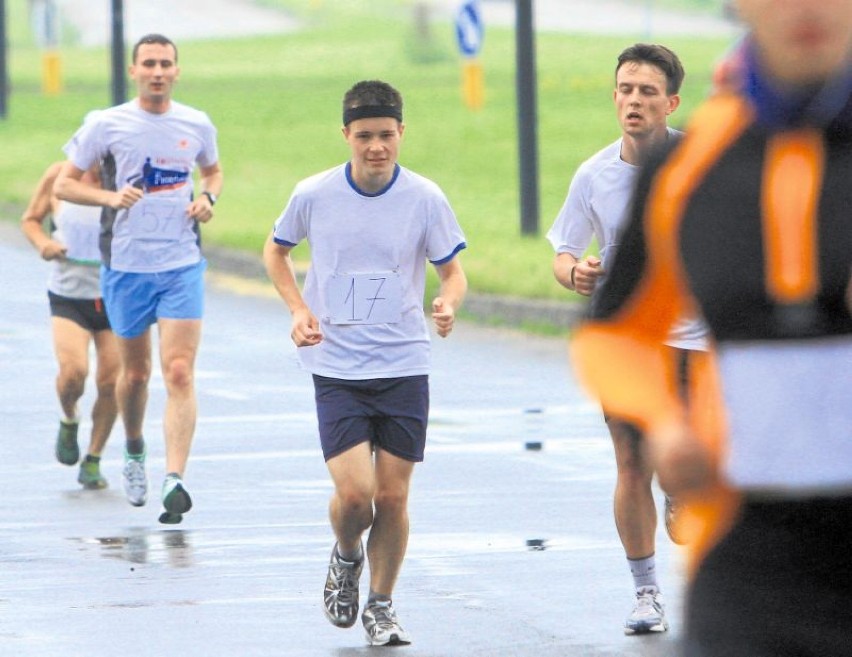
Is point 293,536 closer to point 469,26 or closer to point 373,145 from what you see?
point 373,145

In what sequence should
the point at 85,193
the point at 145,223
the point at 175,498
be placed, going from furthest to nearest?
the point at 145,223, the point at 85,193, the point at 175,498

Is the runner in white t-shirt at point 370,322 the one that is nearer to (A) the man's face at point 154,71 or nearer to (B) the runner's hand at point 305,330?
(B) the runner's hand at point 305,330

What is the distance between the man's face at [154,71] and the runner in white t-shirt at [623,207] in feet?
11.5

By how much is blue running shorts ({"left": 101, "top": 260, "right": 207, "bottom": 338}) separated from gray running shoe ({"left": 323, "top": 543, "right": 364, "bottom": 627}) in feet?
10.8

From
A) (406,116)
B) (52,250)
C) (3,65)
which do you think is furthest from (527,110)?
(3,65)

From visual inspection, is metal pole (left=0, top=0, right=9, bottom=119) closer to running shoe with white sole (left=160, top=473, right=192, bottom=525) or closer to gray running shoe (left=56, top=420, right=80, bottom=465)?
gray running shoe (left=56, top=420, right=80, bottom=465)

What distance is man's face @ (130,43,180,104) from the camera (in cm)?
1127

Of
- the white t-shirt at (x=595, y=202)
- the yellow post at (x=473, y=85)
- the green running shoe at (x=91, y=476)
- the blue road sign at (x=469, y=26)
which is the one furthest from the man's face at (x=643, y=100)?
the yellow post at (x=473, y=85)

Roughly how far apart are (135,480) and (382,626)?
3.44 meters

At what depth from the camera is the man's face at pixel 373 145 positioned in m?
8.09

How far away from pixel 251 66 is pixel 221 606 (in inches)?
1943

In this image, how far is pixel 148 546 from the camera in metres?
10.1

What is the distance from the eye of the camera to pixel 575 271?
24.9 feet

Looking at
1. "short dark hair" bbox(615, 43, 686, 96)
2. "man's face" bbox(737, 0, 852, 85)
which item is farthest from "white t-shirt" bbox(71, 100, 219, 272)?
"man's face" bbox(737, 0, 852, 85)
